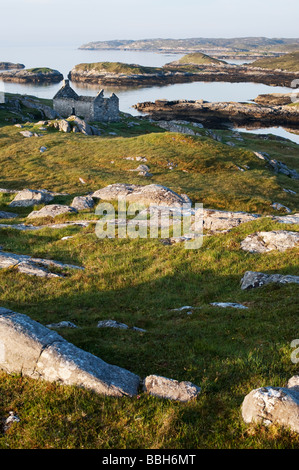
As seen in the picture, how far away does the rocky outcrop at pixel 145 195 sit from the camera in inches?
1081

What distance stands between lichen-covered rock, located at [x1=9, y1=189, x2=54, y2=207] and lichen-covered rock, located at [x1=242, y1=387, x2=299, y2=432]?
87.7 ft

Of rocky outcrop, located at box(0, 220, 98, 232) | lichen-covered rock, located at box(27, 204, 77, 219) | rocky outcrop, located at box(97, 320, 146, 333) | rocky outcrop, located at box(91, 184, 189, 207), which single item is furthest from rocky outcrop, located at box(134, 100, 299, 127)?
rocky outcrop, located at box(97, 320, 146, 333)

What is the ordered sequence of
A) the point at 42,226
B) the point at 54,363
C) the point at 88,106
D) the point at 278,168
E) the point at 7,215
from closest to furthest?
1. the point at 54,363
2. the point at 42,226
3. the point at 7,215
4. the point at 278,168
5. the point at 88,106

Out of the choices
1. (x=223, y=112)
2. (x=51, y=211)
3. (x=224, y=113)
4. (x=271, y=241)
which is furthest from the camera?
(x=223, y=112)

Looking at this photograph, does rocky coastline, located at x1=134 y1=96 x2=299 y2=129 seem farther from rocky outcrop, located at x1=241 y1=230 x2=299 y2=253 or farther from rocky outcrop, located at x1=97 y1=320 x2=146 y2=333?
rocky outcrop, located at x1=97 y1=320 x2=146 y2=333

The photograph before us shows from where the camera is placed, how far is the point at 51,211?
26594 millimetres

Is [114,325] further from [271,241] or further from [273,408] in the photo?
[271,241]

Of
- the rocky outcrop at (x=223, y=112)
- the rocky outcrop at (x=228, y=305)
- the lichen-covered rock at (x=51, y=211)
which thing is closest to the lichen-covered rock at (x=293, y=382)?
the rocky outcrop at (x=228, y=305)

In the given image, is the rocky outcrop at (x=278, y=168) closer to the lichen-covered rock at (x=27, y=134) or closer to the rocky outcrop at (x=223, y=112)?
the lichen-covered rock at (x=27, y=134)

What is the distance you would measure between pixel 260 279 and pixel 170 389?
7.96 metres

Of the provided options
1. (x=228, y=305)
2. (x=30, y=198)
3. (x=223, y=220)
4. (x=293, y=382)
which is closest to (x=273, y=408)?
(x=293, y=382)

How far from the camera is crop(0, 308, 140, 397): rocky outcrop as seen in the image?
7586mm

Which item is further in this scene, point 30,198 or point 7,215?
point 30,198
